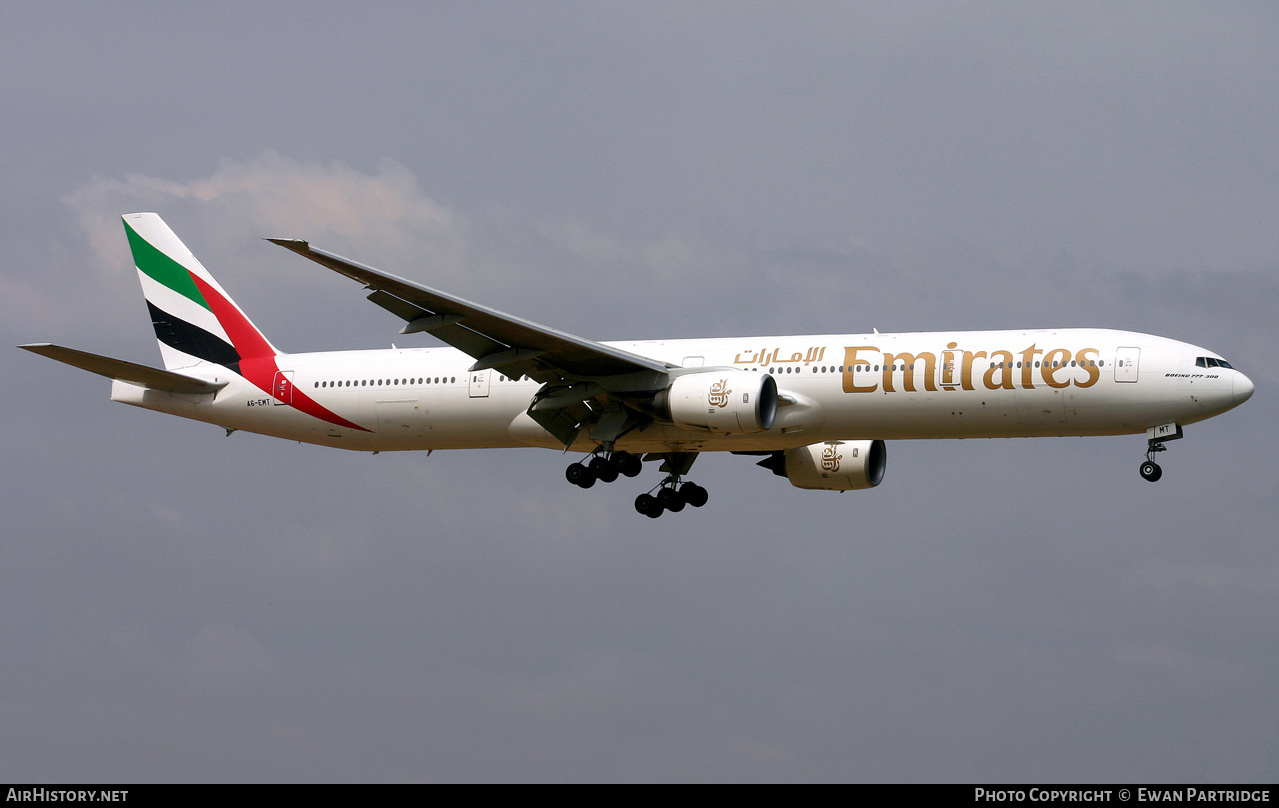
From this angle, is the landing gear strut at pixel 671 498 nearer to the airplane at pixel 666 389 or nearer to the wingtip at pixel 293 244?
the airplane at pixel 666 389

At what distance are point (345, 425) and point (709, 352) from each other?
10.4 meters

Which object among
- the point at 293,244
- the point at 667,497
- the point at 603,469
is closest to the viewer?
the point at 293,244

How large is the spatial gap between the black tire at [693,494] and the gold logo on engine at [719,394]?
7716 mm

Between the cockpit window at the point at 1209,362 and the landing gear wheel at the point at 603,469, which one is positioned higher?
the cockpit window at the point at 1209,362

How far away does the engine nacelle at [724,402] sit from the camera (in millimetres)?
37250

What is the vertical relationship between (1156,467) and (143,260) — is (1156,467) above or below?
below

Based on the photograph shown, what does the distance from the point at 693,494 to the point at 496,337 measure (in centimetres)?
951

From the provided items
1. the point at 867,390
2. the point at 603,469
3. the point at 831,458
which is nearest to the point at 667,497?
the point at 603,469

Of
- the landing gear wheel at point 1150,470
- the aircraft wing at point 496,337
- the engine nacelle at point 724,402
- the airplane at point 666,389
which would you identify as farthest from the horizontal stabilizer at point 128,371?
the landing gear wheel at point 1150,470

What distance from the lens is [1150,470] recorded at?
37312 millimetres

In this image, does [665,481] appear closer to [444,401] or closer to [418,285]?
[444,401]

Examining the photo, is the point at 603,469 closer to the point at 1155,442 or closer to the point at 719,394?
the point at 719,394
